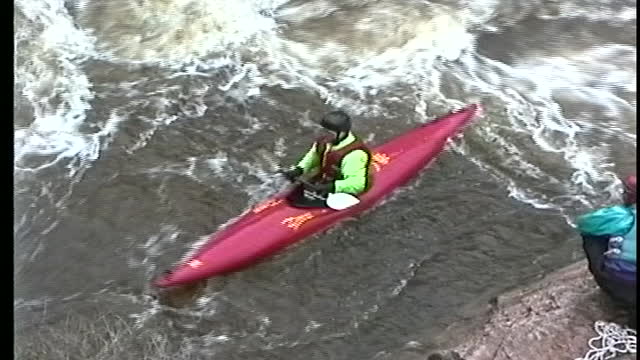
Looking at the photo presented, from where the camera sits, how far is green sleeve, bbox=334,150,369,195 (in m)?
7.05

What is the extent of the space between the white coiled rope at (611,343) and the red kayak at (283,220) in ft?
7.65

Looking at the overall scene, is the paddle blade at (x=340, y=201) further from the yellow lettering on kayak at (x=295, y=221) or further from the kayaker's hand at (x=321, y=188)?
the yellow lettering on kayak at (x=295, y=221)

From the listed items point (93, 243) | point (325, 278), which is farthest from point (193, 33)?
point (325, 278)

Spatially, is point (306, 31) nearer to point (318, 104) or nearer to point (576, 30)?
point (318, 104)

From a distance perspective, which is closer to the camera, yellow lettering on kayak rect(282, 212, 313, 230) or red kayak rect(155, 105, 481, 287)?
red kayak rect(155, 105, 481, 287)

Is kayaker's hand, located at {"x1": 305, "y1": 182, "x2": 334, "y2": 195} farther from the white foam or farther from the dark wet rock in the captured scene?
the white foam

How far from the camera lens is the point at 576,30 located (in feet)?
32.2

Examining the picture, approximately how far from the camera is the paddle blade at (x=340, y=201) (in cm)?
714

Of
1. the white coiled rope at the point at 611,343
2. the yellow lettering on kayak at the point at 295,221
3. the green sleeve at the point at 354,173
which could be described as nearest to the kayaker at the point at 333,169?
the green sleeve at the point at 354,173

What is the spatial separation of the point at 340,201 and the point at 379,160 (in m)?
0.65

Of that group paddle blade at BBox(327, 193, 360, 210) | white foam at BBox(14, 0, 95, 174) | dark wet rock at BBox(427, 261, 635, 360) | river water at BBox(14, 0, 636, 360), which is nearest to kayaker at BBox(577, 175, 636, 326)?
dark wet rock at BBox(427, 261, 635, 360)

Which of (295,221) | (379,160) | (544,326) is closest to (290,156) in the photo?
(379,160)

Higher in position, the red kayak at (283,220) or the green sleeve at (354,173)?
the green sleeve at (354,173)

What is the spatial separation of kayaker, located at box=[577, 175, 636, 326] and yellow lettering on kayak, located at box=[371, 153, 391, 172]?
2.49m
